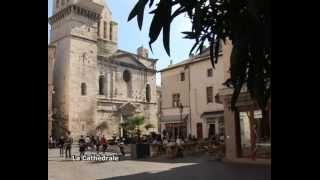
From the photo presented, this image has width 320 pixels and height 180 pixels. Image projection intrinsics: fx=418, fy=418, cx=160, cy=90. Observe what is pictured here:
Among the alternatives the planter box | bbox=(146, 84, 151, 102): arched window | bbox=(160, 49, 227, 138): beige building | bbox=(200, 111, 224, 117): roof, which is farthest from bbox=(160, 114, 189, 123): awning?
bbox=(146, 84, 151, 102): arched window

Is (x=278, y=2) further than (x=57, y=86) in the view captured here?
No

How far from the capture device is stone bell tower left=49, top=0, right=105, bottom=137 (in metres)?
39.6

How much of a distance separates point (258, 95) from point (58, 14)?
4311cm

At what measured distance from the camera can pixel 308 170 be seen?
1.09 meters

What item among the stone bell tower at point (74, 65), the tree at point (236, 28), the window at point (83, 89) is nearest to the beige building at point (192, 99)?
the stone bell tower at point (74, 65)

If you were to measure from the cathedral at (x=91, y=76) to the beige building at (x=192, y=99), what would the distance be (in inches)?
326

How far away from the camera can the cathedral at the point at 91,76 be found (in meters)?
40.0

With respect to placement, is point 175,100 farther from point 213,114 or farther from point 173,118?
point 213,114

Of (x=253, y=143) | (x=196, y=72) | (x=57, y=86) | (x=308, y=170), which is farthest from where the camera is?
(x=57, y=86)

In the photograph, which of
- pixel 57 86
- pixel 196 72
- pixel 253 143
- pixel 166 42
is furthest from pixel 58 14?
pixel 166 42

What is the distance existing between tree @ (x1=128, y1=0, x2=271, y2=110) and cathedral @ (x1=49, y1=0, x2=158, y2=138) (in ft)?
122

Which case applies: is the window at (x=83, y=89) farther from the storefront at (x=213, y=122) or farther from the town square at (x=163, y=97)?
the storefront at (x=213, y=122)

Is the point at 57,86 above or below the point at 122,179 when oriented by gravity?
above
